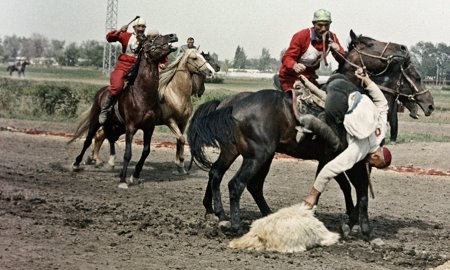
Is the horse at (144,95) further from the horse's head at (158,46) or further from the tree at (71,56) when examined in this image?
the tree at (71,56)

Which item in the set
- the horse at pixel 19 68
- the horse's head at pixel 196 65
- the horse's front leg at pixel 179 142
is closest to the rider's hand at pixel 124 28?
the horse's head at pixel 196 65

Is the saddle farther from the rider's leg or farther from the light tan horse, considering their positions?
the light tan horse

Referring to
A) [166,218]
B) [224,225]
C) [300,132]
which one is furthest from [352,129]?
[166,218]

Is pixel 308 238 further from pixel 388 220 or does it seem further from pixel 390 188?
pixel 390 188

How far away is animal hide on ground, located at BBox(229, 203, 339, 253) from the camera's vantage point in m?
8.24

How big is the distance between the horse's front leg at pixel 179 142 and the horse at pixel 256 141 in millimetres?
5111

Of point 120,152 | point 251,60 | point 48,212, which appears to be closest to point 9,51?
point 251,60

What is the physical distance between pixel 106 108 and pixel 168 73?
1.81 metres

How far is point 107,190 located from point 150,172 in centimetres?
288

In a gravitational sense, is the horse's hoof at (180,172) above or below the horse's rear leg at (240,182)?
below

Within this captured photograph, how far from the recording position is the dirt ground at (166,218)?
7.58m

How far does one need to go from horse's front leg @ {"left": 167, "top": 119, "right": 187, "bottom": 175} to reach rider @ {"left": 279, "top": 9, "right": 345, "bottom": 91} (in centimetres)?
537

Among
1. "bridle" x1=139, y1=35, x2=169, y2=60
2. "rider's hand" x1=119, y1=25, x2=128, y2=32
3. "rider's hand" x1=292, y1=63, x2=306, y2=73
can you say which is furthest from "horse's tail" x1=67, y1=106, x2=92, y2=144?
"rider's hand" x1=292, y1=63, x2=306, y2=73

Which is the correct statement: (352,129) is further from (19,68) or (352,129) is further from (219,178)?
(19,68)
